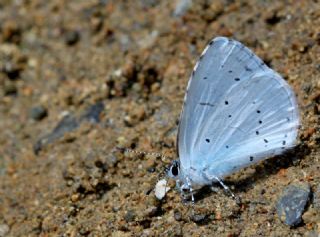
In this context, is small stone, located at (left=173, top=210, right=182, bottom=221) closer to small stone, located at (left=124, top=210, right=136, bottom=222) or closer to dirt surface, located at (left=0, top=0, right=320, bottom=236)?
dirt surface, located at (left=0, top=0, right=320, bottom=236)

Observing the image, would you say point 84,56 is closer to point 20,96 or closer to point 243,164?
point 20,96

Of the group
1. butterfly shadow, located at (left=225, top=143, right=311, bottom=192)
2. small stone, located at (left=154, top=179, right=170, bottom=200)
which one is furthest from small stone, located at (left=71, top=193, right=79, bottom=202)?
butterfly shadow, located at (left=225, top=143, right=311, bottom=192)

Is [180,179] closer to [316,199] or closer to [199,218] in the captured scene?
[199,218]

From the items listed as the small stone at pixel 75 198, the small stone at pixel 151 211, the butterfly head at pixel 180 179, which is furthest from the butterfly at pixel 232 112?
the small stone at pixel 75 198

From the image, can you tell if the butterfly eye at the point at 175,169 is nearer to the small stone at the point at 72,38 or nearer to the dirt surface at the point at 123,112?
the dirt surface at the point at 123,112

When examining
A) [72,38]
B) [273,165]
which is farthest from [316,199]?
[72,38]

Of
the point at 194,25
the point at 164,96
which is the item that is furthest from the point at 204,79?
the point at 194,25
